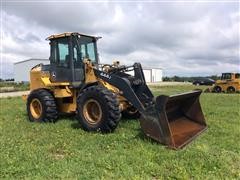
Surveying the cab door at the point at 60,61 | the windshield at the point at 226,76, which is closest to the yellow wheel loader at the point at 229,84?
the windshield at the point at 226,76

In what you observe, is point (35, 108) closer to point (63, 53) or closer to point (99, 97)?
point (63, 53)

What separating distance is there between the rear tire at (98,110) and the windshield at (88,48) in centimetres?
174

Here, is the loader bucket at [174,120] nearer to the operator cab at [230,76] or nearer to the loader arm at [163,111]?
the loader arm at [163,111]

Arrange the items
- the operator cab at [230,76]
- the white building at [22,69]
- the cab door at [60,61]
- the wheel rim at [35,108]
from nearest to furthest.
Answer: the cab door at [60,61]
the wheel rim at [35,108]
the operator cab at [230,76]
the white building at [22,69]

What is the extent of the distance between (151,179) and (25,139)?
3601mm

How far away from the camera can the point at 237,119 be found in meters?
10.3

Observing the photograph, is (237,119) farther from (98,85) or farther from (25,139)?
(25,139)

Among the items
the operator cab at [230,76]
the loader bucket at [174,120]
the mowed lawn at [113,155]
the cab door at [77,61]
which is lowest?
the mowed lawn at [113,155]

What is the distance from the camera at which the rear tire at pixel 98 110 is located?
7.71 meters

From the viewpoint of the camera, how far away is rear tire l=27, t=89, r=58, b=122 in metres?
9.59

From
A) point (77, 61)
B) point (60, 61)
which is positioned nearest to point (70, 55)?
point (77, 61)

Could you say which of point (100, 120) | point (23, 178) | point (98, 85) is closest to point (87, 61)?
point (98, 85)

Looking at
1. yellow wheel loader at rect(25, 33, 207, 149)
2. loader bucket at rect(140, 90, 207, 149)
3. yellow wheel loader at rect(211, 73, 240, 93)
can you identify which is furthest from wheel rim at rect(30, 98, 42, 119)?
yellow wheel loader at rect(211, 73, 240, 93)

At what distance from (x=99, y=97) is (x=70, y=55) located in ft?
7.35
